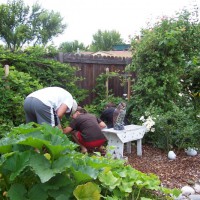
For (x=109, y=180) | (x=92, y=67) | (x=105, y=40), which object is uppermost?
(x=105, y=40)

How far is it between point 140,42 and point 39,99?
3.52 m

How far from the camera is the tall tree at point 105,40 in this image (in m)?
42.9

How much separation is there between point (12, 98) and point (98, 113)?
2.58 metres

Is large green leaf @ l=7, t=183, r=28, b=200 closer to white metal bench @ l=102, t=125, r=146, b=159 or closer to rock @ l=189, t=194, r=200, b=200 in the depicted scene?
rock @ l=189, t=194, r=200, b=200

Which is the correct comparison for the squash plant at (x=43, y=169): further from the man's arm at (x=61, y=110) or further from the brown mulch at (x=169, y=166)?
the brown mulch at (x=169, y=166)

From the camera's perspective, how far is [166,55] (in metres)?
6.64

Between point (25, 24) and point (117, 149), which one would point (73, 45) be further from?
point (117, 149)

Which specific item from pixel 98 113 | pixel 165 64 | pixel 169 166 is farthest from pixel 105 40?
pixel 169 166

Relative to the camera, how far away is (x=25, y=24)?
26.2 m

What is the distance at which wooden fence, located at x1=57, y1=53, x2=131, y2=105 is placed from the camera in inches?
292

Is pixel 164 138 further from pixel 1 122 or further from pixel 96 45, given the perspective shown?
pixel 96 45

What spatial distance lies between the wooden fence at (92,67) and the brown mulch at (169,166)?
2485 mm

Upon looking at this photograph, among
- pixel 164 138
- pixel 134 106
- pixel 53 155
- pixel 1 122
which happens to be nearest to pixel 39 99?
pixel 1 122

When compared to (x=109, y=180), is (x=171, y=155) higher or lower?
lower
